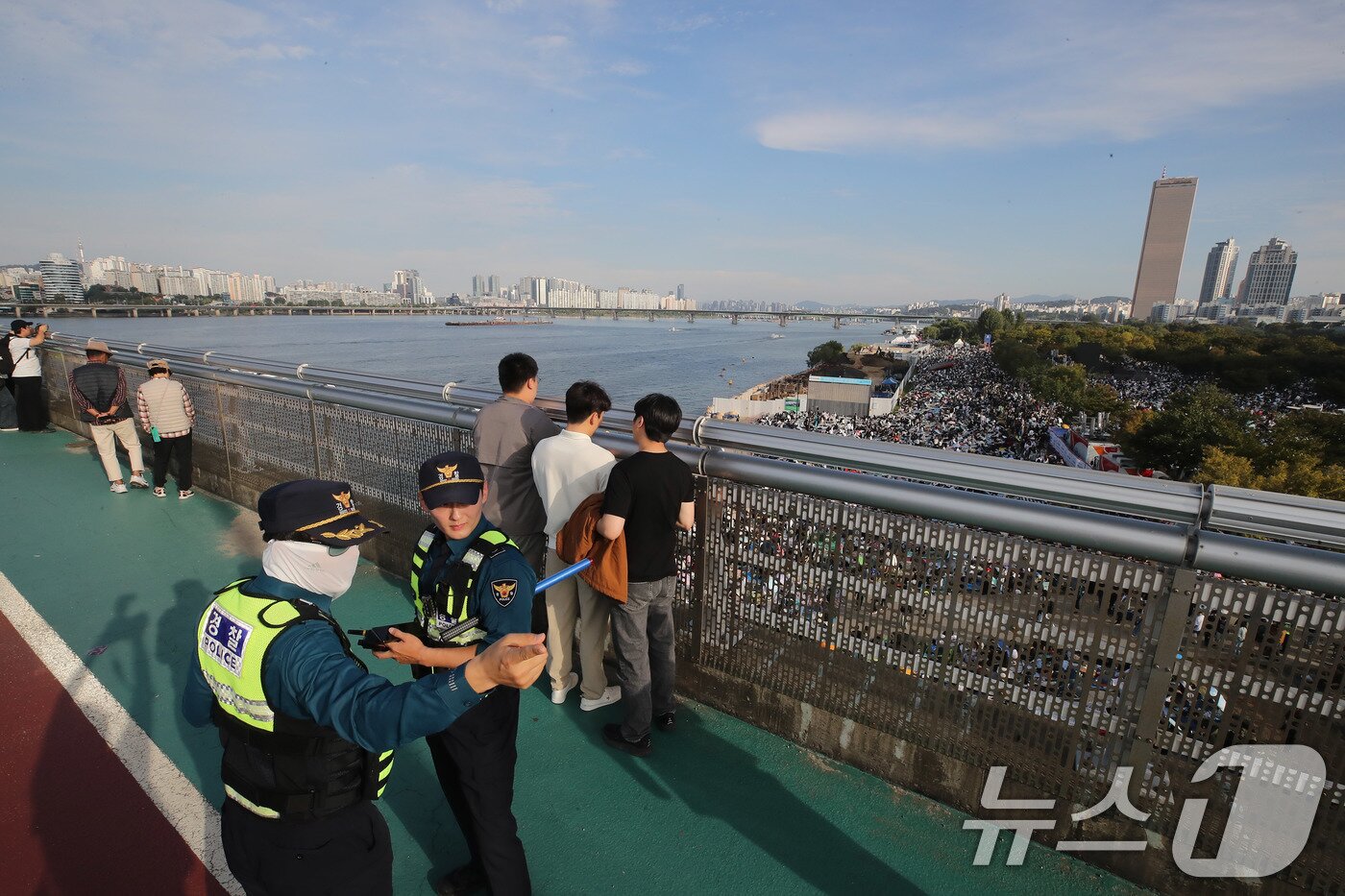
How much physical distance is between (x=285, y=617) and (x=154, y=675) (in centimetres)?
292

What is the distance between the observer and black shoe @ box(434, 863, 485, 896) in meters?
2.26

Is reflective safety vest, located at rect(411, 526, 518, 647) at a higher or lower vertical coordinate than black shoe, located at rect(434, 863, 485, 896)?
higher

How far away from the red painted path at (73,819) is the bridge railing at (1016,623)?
2200 mm

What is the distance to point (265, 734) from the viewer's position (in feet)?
4.84

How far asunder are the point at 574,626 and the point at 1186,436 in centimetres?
3552

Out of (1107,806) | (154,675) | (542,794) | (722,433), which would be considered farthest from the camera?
(154,675)

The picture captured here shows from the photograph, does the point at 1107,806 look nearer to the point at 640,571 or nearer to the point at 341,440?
the point at 640,571

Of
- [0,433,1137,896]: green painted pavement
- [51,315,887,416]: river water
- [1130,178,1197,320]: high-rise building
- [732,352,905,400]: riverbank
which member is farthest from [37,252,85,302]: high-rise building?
[1130,178,1197,320]: high-rise building

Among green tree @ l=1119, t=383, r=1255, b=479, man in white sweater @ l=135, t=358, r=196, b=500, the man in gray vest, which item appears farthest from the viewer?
green tree @ l=1119, t=383, r=1255, b=479

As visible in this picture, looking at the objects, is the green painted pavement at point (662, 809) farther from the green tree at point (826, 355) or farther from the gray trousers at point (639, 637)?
the green tree at point (826, 355)

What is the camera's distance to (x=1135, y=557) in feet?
6.91

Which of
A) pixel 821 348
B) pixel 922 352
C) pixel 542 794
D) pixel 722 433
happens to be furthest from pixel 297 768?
pixel 922 352

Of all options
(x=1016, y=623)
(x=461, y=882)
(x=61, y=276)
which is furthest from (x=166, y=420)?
(x=61, y=276)

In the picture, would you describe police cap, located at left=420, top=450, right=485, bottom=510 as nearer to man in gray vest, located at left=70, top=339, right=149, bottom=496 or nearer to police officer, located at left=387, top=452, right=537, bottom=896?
police officer, located at left=387, top=452, right=537, bottom=896
